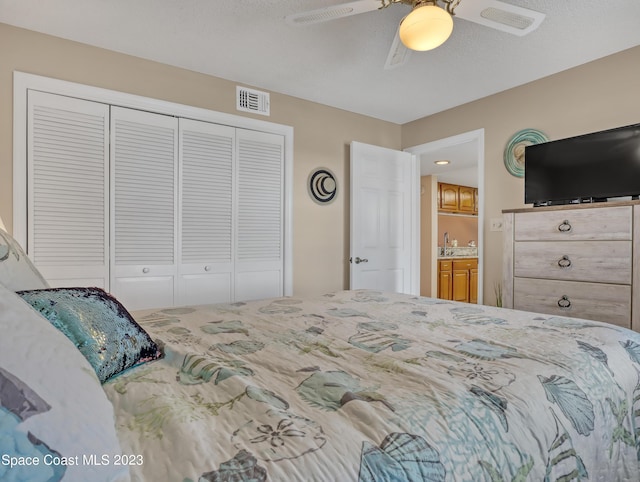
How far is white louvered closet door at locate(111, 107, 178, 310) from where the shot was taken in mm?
2736

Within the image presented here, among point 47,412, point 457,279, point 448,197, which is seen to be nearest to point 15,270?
point 47,412

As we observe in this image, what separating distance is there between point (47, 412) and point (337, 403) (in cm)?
52

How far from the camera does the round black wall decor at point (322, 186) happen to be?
3.69 meters

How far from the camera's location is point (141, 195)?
2.83m

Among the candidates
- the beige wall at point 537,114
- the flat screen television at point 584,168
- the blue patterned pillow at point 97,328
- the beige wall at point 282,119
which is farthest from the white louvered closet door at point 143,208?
the flat screen television at point 584,168

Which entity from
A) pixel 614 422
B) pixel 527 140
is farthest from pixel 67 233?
pixel 527 140

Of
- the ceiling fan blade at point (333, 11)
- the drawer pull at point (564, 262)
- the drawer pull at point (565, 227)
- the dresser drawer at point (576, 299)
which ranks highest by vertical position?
the ceiling fan blade at point (333, 11)

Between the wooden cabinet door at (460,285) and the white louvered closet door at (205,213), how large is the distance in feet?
15.6

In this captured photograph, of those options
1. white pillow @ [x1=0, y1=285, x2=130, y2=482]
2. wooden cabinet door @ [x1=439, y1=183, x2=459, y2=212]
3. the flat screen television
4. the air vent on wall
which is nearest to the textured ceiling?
the air vent on wall

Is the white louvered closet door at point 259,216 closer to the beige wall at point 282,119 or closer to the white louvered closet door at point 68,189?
the beige wall at point 282,119

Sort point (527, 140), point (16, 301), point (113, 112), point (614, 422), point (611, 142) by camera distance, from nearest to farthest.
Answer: point (16, 301), point (614, 422), point (611, 142), point (113, 112), point (527, 140)

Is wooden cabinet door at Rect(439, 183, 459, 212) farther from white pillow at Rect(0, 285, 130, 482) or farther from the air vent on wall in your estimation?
white pillow at Rect(0, 285, 130, 482)

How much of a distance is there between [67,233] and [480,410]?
2.77m

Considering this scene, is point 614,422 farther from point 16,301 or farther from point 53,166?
point 53,166
